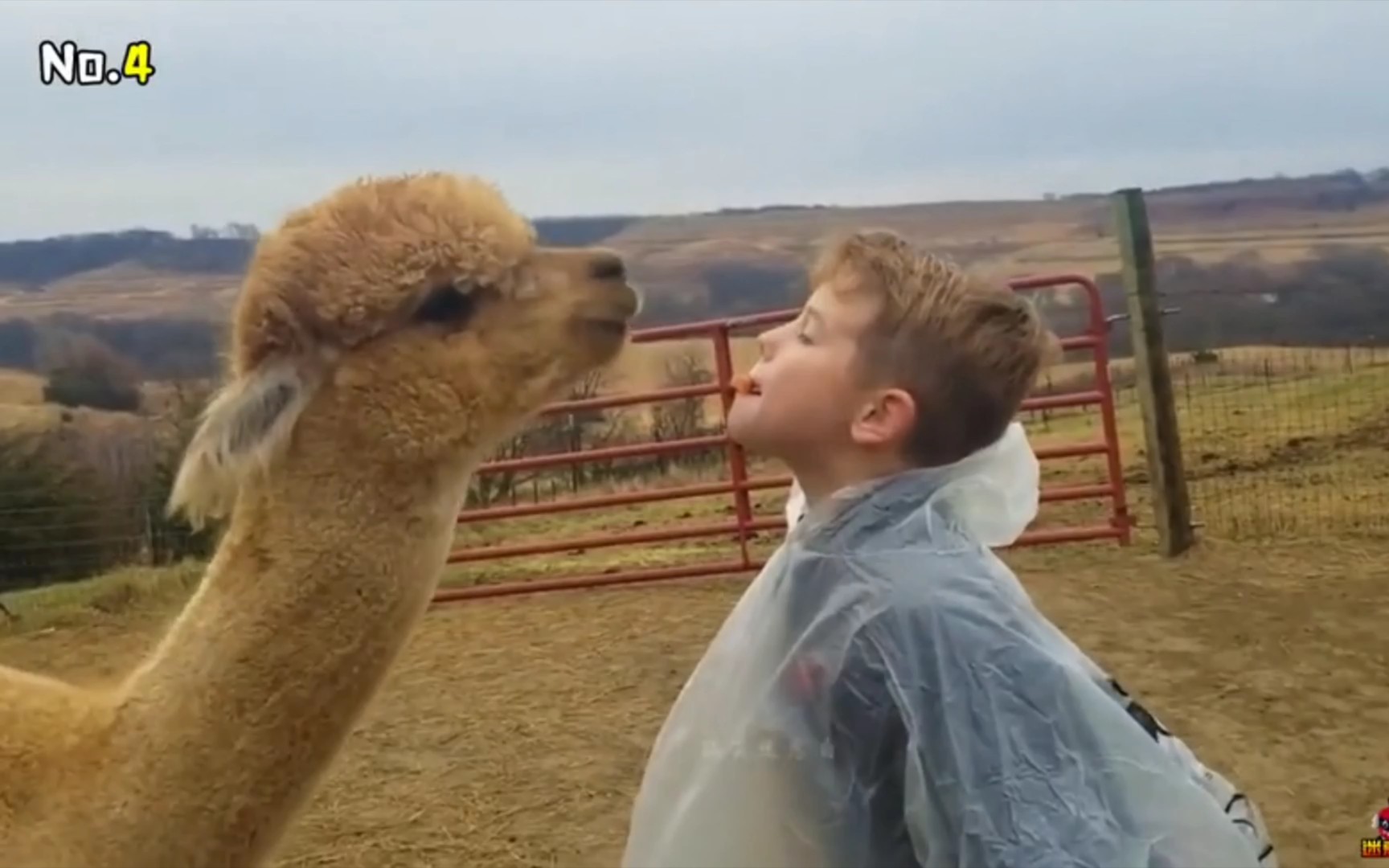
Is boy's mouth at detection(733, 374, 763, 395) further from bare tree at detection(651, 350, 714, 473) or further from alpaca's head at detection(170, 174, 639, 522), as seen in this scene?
bare tree at detection(651, 350, 714, 473)

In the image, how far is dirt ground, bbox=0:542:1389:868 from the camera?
428 centimetres

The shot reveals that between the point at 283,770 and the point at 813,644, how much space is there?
2.25ft

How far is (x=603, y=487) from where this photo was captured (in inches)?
318

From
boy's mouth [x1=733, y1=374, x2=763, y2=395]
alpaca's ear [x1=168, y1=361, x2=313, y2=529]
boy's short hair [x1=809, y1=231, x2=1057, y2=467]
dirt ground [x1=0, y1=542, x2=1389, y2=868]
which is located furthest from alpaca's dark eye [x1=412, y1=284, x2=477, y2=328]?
dirt ground [x1=0, y1=542, x2=1389, y2=868]

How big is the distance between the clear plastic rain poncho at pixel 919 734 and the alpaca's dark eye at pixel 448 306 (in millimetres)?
648

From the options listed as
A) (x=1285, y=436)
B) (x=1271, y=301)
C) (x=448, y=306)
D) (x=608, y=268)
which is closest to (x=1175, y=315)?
(x=1271, y=301)

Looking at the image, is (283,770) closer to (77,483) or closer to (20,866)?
(20,866)

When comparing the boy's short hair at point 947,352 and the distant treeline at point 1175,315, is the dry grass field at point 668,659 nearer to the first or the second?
the distant treeline at point 1175,315

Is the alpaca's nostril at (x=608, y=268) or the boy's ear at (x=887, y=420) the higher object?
the alpaca's nostril at (x=608, y=268)

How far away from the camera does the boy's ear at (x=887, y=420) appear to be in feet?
4.82

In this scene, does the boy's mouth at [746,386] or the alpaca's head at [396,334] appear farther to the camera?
the alpaca's head at [396,334]

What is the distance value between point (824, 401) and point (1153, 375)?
5614 millimetres

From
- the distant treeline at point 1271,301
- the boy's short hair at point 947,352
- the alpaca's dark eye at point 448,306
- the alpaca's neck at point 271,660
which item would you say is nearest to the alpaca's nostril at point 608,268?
the alpaca's dark eye at point 448,306

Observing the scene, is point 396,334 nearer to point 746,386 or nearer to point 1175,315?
point 746,386
